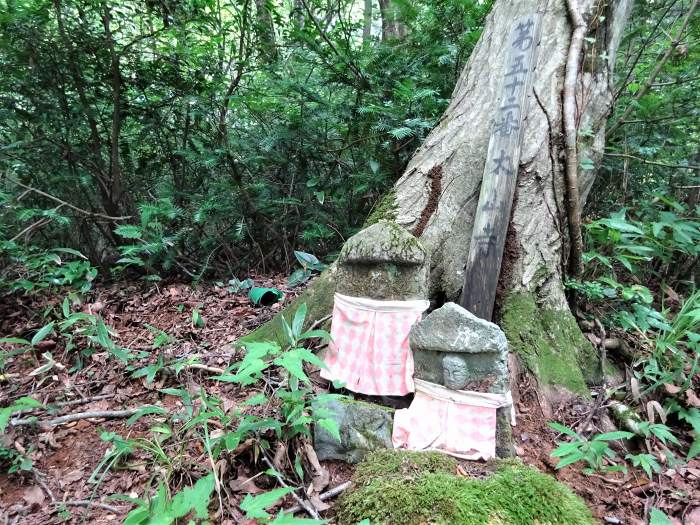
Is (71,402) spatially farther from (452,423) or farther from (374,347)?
(452,423)

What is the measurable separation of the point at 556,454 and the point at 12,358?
387 cm

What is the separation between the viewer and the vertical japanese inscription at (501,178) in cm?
286

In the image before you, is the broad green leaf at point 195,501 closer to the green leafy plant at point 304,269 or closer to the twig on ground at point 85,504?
the twig on ground at point 85,504

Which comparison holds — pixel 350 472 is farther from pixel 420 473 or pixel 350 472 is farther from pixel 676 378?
pixel 676 378

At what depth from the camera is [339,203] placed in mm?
5195

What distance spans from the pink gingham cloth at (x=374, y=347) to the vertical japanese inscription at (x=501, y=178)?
1.58 feet

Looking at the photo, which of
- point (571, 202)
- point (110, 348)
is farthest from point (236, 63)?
point (571, 202)

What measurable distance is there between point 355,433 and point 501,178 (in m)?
2.01

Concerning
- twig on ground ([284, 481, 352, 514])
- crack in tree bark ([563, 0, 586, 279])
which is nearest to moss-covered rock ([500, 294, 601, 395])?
crack in tree bark ([563, 0, 586, 279])

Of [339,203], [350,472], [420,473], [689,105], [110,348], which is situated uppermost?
[689,105]

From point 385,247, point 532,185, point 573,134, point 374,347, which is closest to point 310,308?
point 374,347

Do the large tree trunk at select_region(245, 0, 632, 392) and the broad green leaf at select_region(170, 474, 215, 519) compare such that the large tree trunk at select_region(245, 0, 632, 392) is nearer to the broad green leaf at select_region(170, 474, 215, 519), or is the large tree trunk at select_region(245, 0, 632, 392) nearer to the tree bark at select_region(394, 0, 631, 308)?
the tree bark at select_region(394, 0, 631, 308)

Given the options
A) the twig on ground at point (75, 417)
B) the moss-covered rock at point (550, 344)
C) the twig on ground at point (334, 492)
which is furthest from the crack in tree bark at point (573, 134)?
the twig on ground at point (75, 417)

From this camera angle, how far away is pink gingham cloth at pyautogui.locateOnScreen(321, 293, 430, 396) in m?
2.61
